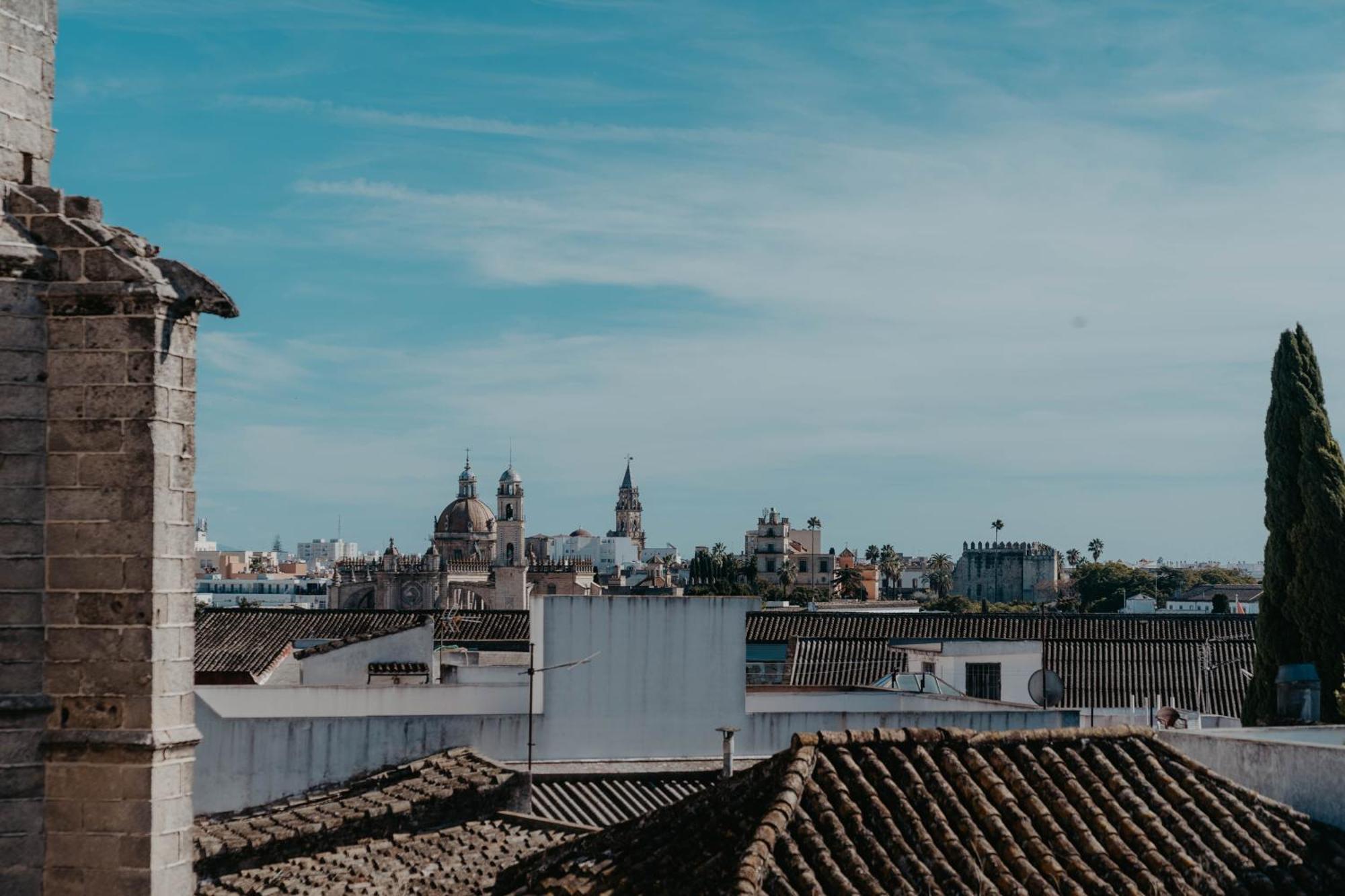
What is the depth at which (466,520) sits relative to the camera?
518ft

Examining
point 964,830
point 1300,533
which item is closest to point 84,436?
point 964,830

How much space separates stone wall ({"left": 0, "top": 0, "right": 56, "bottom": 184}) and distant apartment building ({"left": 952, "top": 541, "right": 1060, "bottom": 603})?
175 m

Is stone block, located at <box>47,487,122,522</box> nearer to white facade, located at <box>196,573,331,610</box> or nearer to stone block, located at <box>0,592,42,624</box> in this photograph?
stone block, located at <box>0,592,42,624</box>

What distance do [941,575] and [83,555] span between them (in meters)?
174

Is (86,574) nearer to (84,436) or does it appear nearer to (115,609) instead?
(115,609)

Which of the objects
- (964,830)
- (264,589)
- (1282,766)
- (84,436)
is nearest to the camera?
(84,436)

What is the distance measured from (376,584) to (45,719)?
12006cm

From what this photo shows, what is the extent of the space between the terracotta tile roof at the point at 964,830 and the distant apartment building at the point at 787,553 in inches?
5873

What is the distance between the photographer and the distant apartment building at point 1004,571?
182 meters

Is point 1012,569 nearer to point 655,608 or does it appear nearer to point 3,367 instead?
point 655,608

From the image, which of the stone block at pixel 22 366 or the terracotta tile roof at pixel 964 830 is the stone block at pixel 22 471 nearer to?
the stone block at pixel 22 366

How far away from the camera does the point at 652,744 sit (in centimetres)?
2202

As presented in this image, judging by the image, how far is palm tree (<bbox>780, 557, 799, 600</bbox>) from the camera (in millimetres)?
159875

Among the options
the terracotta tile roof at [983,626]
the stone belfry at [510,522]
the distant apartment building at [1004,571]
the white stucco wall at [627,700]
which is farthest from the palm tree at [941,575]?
the white stucco wall at [627,700]
